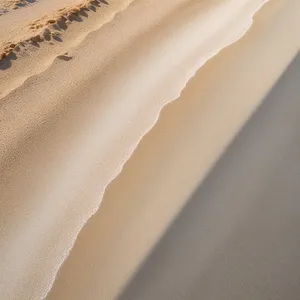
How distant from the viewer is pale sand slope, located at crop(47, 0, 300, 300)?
3.01 metres

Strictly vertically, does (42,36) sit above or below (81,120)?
above

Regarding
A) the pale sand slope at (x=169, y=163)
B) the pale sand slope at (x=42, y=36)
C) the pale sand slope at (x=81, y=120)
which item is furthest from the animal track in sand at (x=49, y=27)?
the pale sand slope at (x=169, y=163)

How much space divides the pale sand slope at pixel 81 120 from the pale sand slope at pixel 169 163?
4.6 inches

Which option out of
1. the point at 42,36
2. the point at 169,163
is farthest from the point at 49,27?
the point at 169,163

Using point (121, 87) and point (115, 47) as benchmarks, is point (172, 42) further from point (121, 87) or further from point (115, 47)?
point (121, 87)

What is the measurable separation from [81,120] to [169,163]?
0.96 metres

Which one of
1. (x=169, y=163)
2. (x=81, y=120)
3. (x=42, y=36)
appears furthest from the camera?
(x=42, y=36)

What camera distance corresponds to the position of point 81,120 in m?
4.05

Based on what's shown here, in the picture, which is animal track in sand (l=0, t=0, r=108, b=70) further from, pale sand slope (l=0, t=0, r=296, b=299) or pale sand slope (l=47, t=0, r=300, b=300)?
pale sand slope (l=47, t=0, r=300, b=300)

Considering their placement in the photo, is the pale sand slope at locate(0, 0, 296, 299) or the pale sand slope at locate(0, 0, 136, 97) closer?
the pale sand slope at locate(0, 0, 296, 299)

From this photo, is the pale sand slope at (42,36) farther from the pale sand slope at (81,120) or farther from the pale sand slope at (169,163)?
the pale sand slope at (169,163)

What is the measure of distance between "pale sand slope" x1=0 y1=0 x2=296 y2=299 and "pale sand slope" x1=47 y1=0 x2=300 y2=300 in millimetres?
116

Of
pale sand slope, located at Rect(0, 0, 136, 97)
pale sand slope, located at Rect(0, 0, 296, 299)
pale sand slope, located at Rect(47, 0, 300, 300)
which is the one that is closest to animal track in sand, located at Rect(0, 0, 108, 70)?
pale sand slope, located at Rect(0, 0, 136, 97)

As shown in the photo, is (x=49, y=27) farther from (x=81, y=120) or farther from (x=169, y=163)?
(x=169, y=163)
